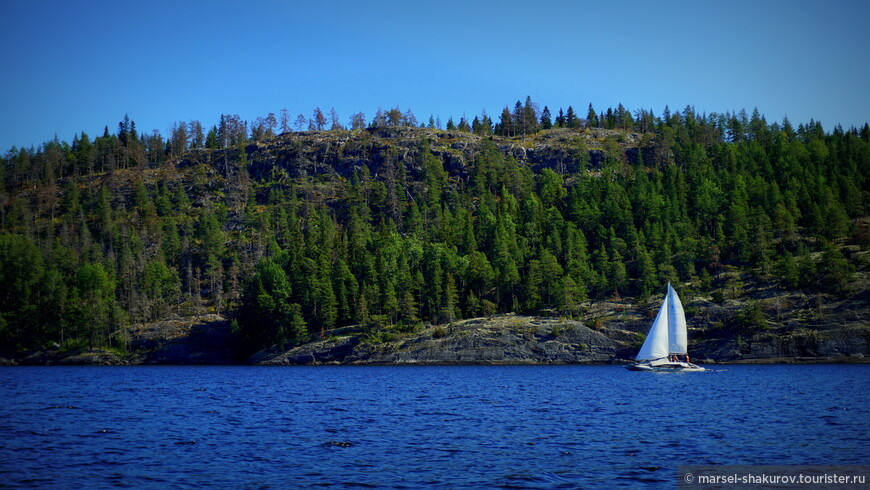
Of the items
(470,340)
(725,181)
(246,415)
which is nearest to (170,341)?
(470,340)

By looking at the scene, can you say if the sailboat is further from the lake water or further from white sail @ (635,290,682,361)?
the lake water

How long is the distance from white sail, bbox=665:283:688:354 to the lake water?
104 feet

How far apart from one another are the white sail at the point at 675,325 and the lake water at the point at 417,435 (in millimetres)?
31675

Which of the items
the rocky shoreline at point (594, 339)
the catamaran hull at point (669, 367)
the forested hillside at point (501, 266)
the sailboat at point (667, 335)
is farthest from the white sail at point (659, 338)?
the forested hillside at point (501, 266)

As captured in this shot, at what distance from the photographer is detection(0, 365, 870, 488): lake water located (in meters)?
27.4

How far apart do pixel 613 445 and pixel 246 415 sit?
26.3 metres

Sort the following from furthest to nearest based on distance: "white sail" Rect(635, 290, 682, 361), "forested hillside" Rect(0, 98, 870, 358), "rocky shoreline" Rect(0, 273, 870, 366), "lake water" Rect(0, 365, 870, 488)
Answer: "forested hillside" Rect(0, 98, 870, 358) < "rocky shoreline" Rect(0, 273, 870, 366) < "white sail" Rect(635, 290, 682, 361) < "lake water" Rect(0, 365, 870, 488)

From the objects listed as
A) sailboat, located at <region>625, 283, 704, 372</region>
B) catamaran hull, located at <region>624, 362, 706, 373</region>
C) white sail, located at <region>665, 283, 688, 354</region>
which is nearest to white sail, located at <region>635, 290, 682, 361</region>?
sailboat, located at <region>625, 283, 704, 372</region>

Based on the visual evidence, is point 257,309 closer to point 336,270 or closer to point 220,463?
point 336,270

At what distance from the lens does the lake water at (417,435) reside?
27.4m

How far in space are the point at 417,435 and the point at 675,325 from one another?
7138cm

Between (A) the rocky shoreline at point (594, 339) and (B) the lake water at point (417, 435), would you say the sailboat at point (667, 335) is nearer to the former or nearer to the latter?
(A) the rocky shoreline at point (594, 339)

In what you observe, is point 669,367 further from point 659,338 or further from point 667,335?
point 667,335

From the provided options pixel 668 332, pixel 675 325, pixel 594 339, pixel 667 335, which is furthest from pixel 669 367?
pixel 594 339
